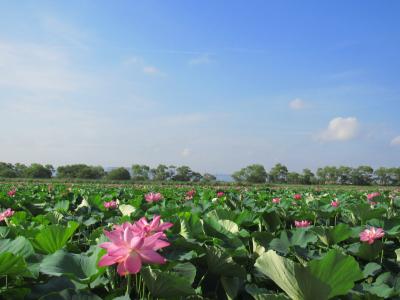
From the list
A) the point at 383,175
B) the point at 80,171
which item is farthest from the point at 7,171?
the point at 383,175

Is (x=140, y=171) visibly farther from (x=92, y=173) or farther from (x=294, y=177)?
(x=294, y=177)

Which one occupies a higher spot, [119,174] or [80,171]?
[80,171]

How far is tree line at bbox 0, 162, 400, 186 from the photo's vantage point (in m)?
63.3

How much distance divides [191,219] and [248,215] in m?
0.71

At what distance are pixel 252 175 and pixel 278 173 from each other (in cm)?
674

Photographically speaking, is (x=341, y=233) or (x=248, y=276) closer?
(x=248, y=276)

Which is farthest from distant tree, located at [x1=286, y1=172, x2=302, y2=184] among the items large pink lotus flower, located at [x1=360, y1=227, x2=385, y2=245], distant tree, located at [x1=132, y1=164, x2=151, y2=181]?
large pink lotus flower, located at [x1=360, y1=227, x2=385, y2=245]

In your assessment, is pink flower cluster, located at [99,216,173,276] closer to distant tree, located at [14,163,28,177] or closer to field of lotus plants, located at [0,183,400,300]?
field of lotus plants, located at [0,183,400,300]

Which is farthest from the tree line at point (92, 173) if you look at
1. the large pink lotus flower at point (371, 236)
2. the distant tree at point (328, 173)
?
the large pink lotus flower at point (371, 236)

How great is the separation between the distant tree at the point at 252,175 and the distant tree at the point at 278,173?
7.13 ft

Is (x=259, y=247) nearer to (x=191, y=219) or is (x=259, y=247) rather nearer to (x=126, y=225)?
(x=191, y=219)

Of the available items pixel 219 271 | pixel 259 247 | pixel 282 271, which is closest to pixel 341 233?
pixel 259 247

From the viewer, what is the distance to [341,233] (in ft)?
7.02

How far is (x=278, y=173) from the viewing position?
80125 millimetres
